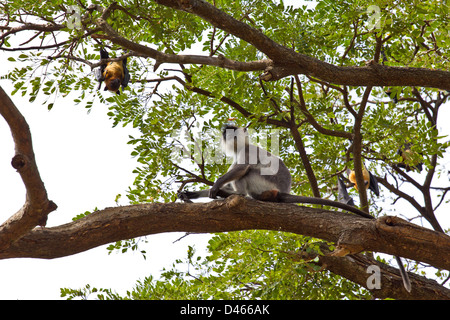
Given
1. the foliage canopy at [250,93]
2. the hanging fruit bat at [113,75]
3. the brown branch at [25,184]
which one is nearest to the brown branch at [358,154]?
the foliage canopy at [250,93]

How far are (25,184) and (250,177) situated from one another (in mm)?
2917

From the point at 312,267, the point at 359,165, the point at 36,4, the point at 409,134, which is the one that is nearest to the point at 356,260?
the point at 312,267

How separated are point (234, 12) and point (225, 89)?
107 cm

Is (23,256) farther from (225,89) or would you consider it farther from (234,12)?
(234,12)

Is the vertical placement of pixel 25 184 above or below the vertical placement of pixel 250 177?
below

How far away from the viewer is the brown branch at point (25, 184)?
3121 millimetres

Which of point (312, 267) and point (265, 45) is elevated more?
point (265, 45)

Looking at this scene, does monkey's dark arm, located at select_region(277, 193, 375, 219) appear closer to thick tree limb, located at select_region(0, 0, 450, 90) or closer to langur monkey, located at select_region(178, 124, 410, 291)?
langur monkey, located at select_region(178, 124, 410, 291)

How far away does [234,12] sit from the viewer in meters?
5.79

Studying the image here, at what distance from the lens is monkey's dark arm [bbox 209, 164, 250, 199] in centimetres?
498

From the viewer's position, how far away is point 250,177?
553 centimetres

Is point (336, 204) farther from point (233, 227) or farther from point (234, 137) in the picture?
point (234, 137)

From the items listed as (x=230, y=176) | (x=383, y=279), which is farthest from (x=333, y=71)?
(x=383, y=279)

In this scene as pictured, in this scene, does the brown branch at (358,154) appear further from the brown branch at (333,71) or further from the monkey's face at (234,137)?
the monkey's face at (234,137)
